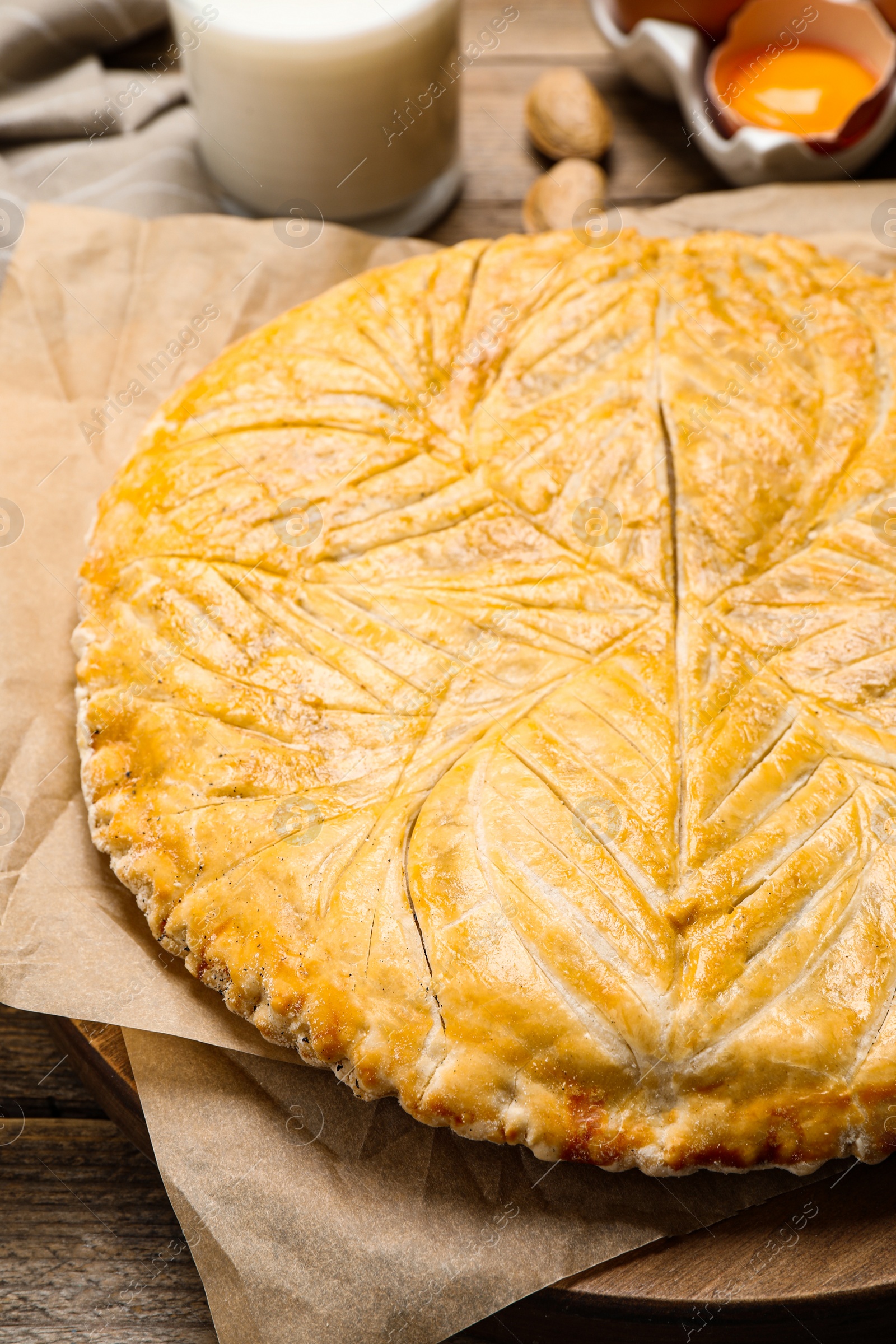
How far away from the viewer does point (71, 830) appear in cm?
217

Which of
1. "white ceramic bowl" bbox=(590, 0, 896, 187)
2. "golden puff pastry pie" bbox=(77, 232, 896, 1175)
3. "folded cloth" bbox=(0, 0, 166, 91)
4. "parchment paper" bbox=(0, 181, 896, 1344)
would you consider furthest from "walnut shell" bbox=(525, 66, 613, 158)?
"parchment paper" bbox=(0, 181, 896, 1344)

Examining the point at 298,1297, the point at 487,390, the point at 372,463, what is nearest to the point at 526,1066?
the point at 298,1297

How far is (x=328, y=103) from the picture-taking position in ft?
9.29

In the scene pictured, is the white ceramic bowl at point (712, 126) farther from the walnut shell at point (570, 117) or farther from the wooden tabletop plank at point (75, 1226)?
the wooden tabletop plank at point (75, 1226)

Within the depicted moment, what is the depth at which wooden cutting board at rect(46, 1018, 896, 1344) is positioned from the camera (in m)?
1.76

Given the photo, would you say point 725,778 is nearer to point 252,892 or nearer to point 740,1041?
point 740,1041

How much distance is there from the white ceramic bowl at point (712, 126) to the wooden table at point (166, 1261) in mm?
2594

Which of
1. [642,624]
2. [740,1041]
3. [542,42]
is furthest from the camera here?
[542,42]

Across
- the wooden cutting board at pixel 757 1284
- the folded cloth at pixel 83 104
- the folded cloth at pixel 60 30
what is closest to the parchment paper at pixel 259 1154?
the wooden cutting board at pixel 757 1284

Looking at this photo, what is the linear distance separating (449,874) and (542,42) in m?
3.11

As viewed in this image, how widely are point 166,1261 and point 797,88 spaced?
3.38m

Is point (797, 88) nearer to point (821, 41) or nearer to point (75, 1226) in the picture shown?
point (821, 41)

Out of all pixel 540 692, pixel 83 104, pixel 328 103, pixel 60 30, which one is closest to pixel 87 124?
pixel 83 104

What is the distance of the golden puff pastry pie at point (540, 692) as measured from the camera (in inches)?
68.4
